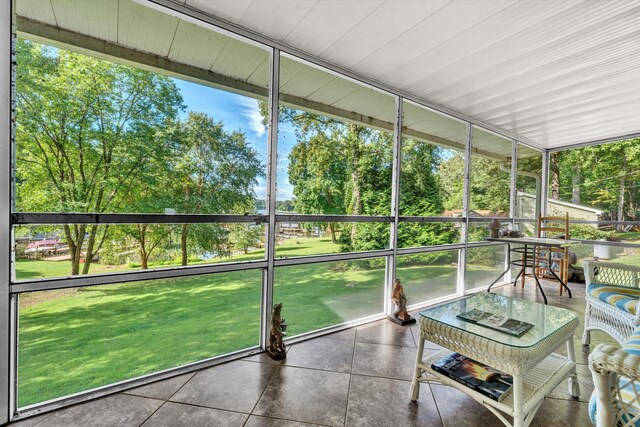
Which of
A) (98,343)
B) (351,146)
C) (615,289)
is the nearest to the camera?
(98,343)

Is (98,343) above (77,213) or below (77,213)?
below

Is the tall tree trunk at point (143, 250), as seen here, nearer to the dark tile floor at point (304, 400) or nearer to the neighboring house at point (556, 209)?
the dark tile floor at point (304, 400)

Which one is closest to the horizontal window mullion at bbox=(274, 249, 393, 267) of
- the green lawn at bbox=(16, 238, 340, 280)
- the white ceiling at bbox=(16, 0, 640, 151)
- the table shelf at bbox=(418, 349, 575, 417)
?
the green lawn at bbox=(16, 238, 340, 280)

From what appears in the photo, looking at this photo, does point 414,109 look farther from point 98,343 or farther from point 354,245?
point 98,343

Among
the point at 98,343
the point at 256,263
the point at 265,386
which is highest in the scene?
the point at 256,263

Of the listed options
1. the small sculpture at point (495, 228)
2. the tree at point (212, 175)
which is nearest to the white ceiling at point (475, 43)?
the tree at point (212, 175)

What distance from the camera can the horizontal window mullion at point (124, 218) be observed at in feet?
5.02

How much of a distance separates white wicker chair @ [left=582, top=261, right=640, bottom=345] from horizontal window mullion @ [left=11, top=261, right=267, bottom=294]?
2.57 m

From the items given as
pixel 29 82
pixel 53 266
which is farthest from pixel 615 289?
pixel 29 82

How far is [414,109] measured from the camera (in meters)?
3.42

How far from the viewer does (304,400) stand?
1667mm

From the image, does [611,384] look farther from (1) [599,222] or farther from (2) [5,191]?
(1) [599,222]

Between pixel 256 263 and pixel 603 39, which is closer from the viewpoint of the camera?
pixel 603 39

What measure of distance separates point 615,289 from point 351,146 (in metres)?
3.05
